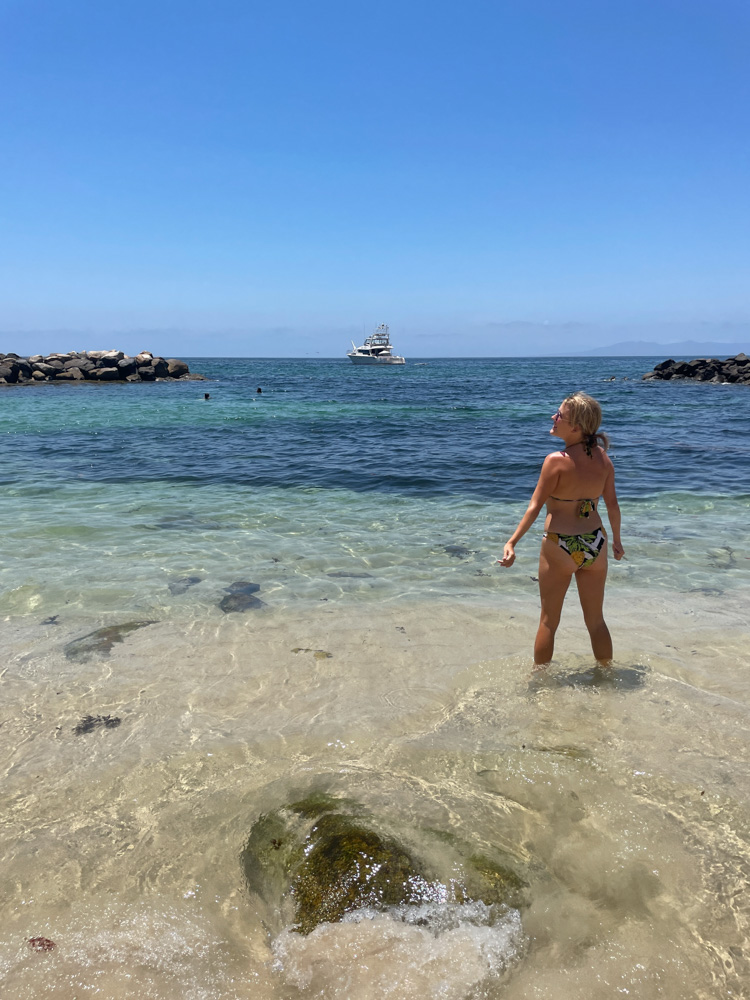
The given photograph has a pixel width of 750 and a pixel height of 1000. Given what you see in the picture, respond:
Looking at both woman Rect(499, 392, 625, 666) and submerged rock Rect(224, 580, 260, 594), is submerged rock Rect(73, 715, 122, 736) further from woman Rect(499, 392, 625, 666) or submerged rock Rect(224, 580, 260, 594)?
woman Rect(499, 392, 625, 666)

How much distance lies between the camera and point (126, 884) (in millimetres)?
2902

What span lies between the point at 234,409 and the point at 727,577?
29378 mm

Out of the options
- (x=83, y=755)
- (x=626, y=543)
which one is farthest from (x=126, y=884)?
(x=626, y=543)

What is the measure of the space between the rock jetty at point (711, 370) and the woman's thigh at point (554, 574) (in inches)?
1983

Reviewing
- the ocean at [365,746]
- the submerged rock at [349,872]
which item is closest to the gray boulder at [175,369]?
the ocean at [365,746]

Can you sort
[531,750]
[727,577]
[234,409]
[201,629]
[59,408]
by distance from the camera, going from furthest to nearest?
[234,409]
[59,408]
[727,577]
[201,629]
[531,750]

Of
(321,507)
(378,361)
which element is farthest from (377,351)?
(321,507)

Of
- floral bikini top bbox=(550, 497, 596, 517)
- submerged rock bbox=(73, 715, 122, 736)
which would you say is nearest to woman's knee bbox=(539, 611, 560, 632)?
floral bikini top bbox=(550, 497, 596, 517)

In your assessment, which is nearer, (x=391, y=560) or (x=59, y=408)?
(x=391, y=560)

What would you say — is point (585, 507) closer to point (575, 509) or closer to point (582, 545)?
point (575, 509)

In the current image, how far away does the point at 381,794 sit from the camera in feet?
11.5

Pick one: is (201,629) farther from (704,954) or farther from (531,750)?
(704,954)

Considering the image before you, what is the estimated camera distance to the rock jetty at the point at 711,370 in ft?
158

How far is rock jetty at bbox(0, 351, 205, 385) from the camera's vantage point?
47.6 m
